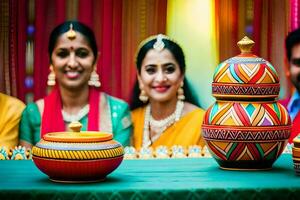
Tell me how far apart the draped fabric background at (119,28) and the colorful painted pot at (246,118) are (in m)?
1.66

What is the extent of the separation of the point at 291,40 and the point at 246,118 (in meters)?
1.74

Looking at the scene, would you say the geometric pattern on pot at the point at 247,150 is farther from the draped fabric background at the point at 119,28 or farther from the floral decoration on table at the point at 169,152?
the draped fabric background at the point at 119,28

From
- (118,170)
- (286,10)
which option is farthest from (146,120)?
(118,170)

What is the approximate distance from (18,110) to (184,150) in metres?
0.75

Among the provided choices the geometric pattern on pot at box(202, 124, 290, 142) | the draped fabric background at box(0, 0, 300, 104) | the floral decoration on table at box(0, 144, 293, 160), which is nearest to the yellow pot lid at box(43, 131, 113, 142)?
the geometric pattern on pot at box(202, 124, 290, 142)

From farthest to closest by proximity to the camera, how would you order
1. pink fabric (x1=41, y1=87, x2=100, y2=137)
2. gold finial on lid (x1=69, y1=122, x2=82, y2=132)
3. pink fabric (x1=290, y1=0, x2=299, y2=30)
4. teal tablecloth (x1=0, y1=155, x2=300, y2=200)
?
pink fabric (x1=290, y1=0, x2=299, y2=30) < pink fabric (x1=41, y1=87, x2=100, y2=137) < gold finial on lid (x1=69, y1=122, x2=82, y2=132) < teal tablecloth (x1=0, y1=155, x2=300, y2=200)

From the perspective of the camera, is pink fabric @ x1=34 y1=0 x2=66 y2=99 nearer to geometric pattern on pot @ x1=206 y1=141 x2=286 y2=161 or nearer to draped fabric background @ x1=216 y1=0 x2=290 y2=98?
draped fabric background @ x1=216 y1=0 x2=290 y2=98

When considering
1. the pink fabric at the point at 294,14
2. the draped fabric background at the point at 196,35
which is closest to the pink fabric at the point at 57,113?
the draped fabric background at the point at 196,35

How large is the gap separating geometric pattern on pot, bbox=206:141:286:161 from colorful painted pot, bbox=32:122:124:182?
246mm

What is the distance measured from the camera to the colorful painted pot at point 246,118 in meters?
1.53

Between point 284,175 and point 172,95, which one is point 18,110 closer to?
point 172,95

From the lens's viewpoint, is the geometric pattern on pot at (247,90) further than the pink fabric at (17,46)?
No

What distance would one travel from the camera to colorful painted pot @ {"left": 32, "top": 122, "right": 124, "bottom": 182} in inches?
54.7

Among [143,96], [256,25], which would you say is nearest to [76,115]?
[143,96]
